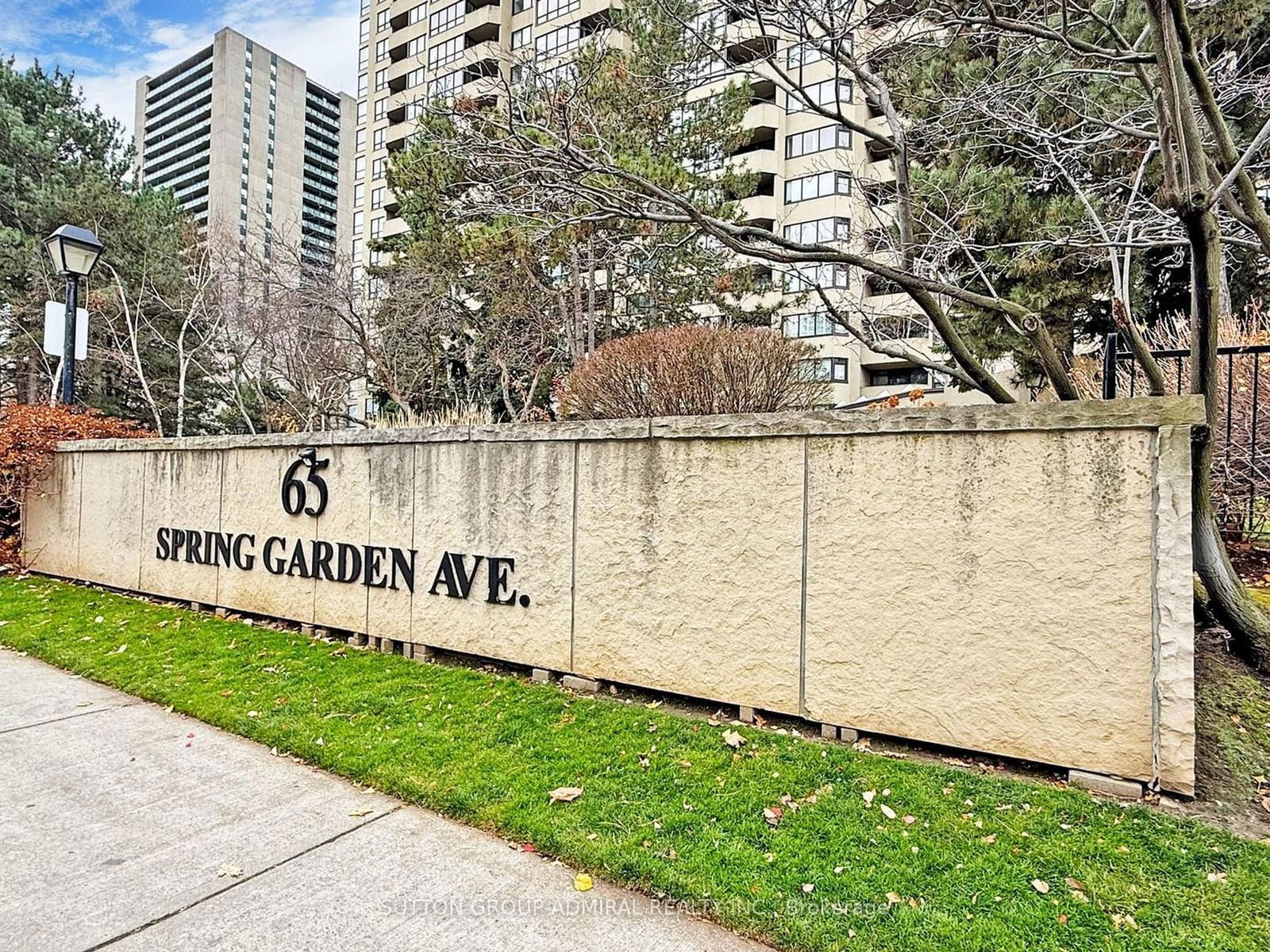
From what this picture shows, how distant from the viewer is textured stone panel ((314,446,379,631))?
18.9ft

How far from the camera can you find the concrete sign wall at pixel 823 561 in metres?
3.10

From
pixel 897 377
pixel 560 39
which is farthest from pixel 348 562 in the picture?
pixel 560 39

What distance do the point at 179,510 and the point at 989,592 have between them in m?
7.42

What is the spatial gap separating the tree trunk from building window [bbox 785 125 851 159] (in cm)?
2464

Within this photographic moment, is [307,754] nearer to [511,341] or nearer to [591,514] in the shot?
[591,514]

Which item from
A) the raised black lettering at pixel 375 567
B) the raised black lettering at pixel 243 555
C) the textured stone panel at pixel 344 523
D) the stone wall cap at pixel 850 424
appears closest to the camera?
the stone wall cap at pixel 850 424

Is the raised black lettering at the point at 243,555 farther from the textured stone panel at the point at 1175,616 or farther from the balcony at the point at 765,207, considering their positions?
the balcony at the point at 765,207

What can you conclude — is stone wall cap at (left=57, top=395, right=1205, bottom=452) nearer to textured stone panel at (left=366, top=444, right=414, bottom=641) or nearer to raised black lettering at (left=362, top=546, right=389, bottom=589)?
textured stone panel at (left=366, top=444, right=414, bottom=641)

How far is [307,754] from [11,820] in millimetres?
1165

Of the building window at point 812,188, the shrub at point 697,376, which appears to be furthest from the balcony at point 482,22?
the shrub at point 697,376

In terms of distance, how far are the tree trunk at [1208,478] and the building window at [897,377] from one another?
92.4 ft

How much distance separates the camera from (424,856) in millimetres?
2758

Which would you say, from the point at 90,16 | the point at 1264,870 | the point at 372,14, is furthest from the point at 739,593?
the point at 372,14

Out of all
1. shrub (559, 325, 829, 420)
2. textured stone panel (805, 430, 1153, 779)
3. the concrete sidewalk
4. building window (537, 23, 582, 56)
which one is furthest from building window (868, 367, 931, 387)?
the concrete sidewalk
